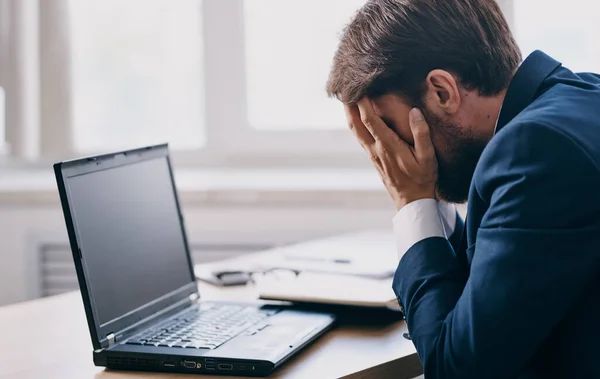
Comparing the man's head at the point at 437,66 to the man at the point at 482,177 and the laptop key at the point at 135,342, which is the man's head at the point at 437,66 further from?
the laptop key at the point at 135,342

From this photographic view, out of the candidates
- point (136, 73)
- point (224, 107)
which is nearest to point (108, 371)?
point (224, 107)

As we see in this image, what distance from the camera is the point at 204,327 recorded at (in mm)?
1209

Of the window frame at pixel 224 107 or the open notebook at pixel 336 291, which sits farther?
the window frame at pixel 224 107

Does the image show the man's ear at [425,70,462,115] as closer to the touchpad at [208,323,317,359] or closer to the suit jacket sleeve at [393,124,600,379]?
the suit jacket sleeve at [393,124,600,379]

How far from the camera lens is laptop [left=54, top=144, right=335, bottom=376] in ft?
3.50

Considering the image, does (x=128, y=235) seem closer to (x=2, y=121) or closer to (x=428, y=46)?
(x=428, y=46)

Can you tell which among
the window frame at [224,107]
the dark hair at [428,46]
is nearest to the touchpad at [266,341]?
the dark hair at [428,46]

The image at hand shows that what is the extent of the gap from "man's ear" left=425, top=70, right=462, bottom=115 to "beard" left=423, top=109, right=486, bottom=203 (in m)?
0.02

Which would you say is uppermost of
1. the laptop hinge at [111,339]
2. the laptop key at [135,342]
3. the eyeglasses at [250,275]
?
the laptop hinge at [111,339]

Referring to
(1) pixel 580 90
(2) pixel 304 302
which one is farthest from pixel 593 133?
(2) pixel 304 302

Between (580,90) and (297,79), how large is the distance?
1.78m

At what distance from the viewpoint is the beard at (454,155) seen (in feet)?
3.79

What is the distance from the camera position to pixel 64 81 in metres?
2.89

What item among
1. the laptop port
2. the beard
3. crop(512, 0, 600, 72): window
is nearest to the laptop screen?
the laptop port
